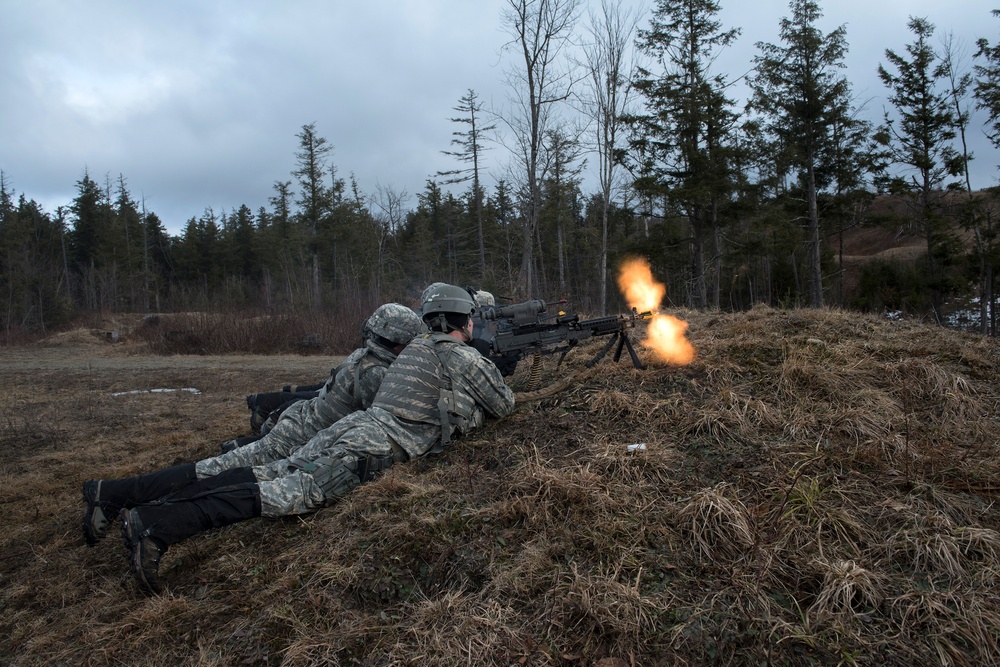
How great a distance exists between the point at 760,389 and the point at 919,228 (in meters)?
25.9

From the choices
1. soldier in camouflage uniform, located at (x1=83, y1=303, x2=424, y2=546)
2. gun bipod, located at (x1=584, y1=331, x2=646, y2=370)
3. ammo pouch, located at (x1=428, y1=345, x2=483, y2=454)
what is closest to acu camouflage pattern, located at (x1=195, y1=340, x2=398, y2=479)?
soldier in camouflage uniform, located at (x1=83, y1=303, x2=424, y2=546)

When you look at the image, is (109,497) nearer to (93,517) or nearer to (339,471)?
(93,517)

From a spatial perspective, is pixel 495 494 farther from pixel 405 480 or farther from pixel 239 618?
pixel 239 618

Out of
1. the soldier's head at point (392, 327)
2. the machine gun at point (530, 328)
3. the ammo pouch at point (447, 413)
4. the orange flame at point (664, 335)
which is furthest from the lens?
the machine gun at point (530, 328)

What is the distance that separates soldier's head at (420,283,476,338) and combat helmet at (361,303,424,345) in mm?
317

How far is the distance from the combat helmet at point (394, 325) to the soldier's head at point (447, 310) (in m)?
0.32

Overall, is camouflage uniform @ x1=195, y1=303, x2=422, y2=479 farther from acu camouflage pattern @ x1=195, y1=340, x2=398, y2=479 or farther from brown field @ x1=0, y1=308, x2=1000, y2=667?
brown field @ x1=0, y1=308, x2=1000, y2=667

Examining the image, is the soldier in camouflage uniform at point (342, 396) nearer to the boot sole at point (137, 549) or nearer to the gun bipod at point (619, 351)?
the boot sole at point (137, 549)

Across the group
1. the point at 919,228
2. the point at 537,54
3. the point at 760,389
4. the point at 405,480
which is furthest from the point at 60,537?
the point at 919,228

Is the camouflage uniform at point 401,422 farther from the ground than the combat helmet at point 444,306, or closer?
closer

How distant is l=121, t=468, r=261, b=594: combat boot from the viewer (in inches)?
109

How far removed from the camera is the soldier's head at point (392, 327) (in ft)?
14.9

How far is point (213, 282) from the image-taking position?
5172cm

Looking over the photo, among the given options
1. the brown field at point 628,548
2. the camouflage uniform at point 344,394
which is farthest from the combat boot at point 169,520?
the camouflage uniform at point 344,394
